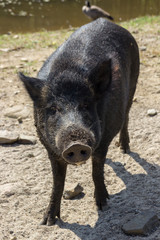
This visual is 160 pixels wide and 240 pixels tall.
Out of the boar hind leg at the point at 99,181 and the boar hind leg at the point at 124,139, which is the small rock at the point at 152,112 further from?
the boar hind leg at the point at 99,181

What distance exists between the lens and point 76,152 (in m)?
2.89

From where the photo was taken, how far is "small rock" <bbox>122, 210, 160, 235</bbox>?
3.47 m

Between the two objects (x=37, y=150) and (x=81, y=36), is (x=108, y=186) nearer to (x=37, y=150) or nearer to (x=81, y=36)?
(x=37, y=150)

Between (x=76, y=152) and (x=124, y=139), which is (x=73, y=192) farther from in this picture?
(x=76, y=152)

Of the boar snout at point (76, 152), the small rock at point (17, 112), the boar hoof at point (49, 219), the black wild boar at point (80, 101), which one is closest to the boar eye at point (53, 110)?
the black wild boar at point (80, 101)

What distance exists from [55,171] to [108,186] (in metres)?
0.82

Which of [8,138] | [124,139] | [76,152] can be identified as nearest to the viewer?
[76,152]

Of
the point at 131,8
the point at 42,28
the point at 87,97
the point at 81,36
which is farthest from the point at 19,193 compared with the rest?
the point at 131,8

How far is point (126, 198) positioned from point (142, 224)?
24.9 inches

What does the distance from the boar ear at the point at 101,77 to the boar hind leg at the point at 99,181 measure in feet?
2.31

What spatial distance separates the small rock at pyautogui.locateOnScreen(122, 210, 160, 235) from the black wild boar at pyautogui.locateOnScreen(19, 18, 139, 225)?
1.61 feet

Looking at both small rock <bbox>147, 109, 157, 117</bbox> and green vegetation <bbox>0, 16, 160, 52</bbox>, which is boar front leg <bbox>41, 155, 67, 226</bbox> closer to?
small rock <bbox>147, 109, 157, 117</bbox>

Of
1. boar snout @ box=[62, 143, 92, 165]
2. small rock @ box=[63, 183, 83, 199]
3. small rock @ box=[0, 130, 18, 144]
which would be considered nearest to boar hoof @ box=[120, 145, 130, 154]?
small rock @ box=[63, 183, 83, 199]

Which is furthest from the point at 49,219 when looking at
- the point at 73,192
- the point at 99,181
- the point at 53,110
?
the point at 53,110
